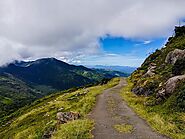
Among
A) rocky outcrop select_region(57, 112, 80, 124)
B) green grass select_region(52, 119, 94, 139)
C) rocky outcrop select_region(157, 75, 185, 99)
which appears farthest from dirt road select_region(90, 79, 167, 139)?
rocky outcrop select_region(157, 75, 185, 99)

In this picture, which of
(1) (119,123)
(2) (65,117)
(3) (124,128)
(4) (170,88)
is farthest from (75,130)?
(4) (170,88)

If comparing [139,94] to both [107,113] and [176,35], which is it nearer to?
[107,113]

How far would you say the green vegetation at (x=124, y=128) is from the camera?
87.4 feet

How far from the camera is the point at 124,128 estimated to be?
2773 centimetres

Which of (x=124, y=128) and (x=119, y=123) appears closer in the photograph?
(x=124, y=128)

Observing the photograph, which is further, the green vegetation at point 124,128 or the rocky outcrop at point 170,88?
the rocky outcrop at point 170,88

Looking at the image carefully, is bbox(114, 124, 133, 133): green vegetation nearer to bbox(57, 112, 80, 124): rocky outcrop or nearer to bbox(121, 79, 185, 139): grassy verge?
bbox(121, 79, 185, 139): grassy verge

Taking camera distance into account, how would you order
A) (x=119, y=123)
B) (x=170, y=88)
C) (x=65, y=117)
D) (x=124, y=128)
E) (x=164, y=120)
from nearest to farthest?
(x=124, y=128), (x=164, y=120), (x=119, y=123), (x=65, y=117), (x=170, y=88)

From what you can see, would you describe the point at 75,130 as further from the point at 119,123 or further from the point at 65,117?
the point at 65,117

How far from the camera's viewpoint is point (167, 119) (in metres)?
29.8

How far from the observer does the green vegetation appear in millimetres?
26641

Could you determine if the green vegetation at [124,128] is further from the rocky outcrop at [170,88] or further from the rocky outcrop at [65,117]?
the rocky outcrop at [170,88]

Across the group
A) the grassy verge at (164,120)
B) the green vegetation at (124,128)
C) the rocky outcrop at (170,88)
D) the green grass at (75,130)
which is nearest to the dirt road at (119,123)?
the green vegetation at (124,128)

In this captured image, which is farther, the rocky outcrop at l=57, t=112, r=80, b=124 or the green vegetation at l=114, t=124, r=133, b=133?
the rocky outcrop at l=57, t=112, r=80, b=124
